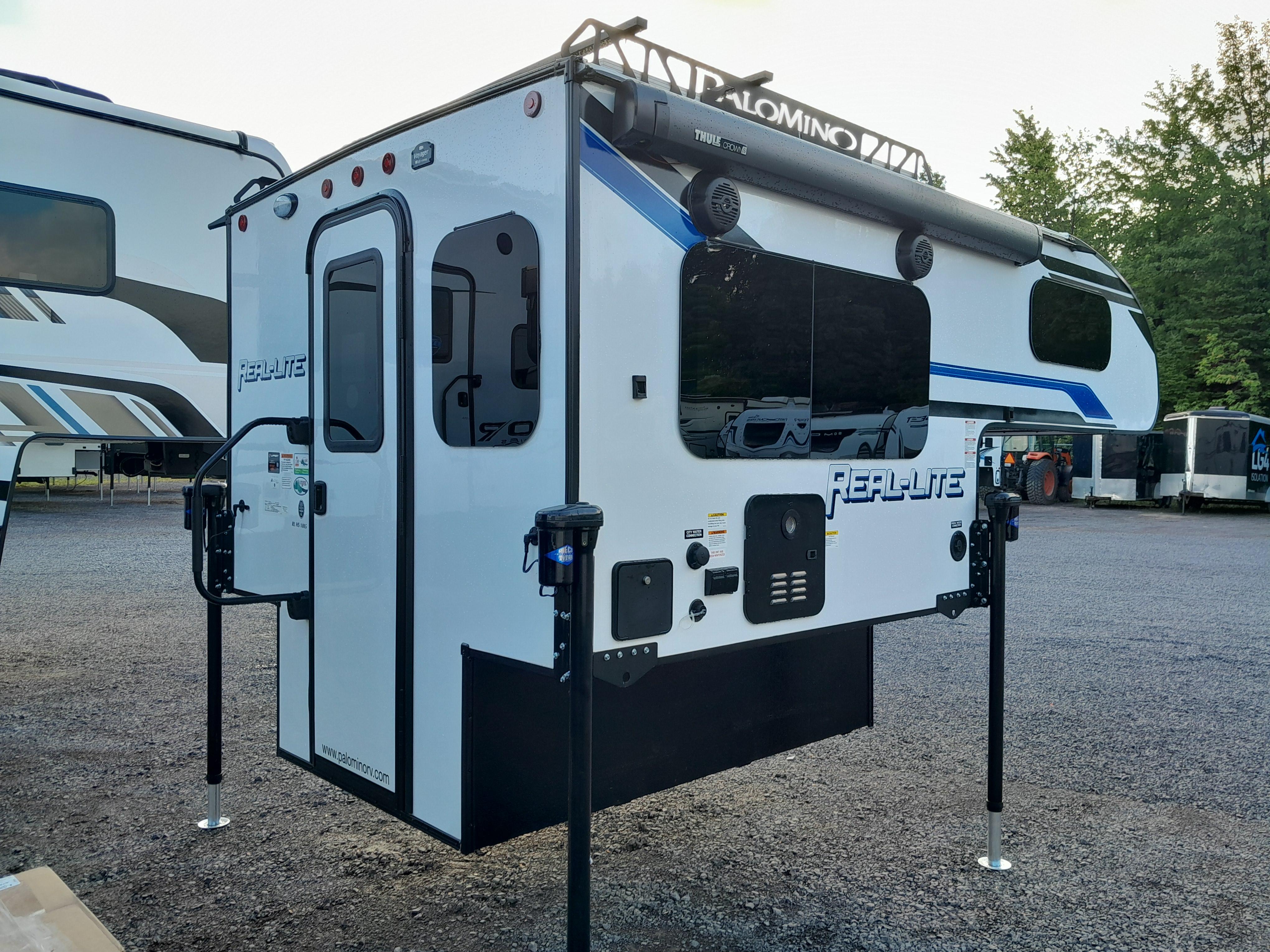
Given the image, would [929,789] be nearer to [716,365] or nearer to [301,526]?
[716,365]

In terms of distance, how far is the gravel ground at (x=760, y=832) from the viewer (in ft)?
9.73

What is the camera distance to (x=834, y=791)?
13.5 feet

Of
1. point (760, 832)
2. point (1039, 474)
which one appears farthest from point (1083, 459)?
point (760, 832)

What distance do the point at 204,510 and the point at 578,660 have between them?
6.67ft

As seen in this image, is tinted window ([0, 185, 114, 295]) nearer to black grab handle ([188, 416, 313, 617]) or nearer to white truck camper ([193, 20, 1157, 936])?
white truck camper ([193, 20, 1157, 936])

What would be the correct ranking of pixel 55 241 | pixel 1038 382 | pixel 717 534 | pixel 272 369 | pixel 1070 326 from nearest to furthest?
pixel 717 534, pixel 272 369, pixel 1038 382, pixel 1070 326, pixel 55 241

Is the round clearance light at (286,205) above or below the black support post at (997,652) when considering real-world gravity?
above

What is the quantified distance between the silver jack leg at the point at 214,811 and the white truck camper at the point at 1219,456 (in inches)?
803

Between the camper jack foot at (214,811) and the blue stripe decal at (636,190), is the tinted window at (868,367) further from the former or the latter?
the camper jack foot at (214,811)

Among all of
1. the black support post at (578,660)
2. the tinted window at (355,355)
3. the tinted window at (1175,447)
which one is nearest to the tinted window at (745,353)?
the black support post at (578,660)

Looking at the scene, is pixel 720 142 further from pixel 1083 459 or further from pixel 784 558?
pixel 1083 459

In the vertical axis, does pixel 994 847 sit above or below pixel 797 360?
below

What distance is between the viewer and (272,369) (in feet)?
12.6

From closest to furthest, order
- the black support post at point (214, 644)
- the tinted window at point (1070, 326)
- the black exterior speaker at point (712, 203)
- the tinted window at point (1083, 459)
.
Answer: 1. the black exterior speaker at point (712, 203)
2. the black support post at point (214, 644)
3. the tinted window at point (1070, 326)
4. the tinted window at point (1083, 459)
